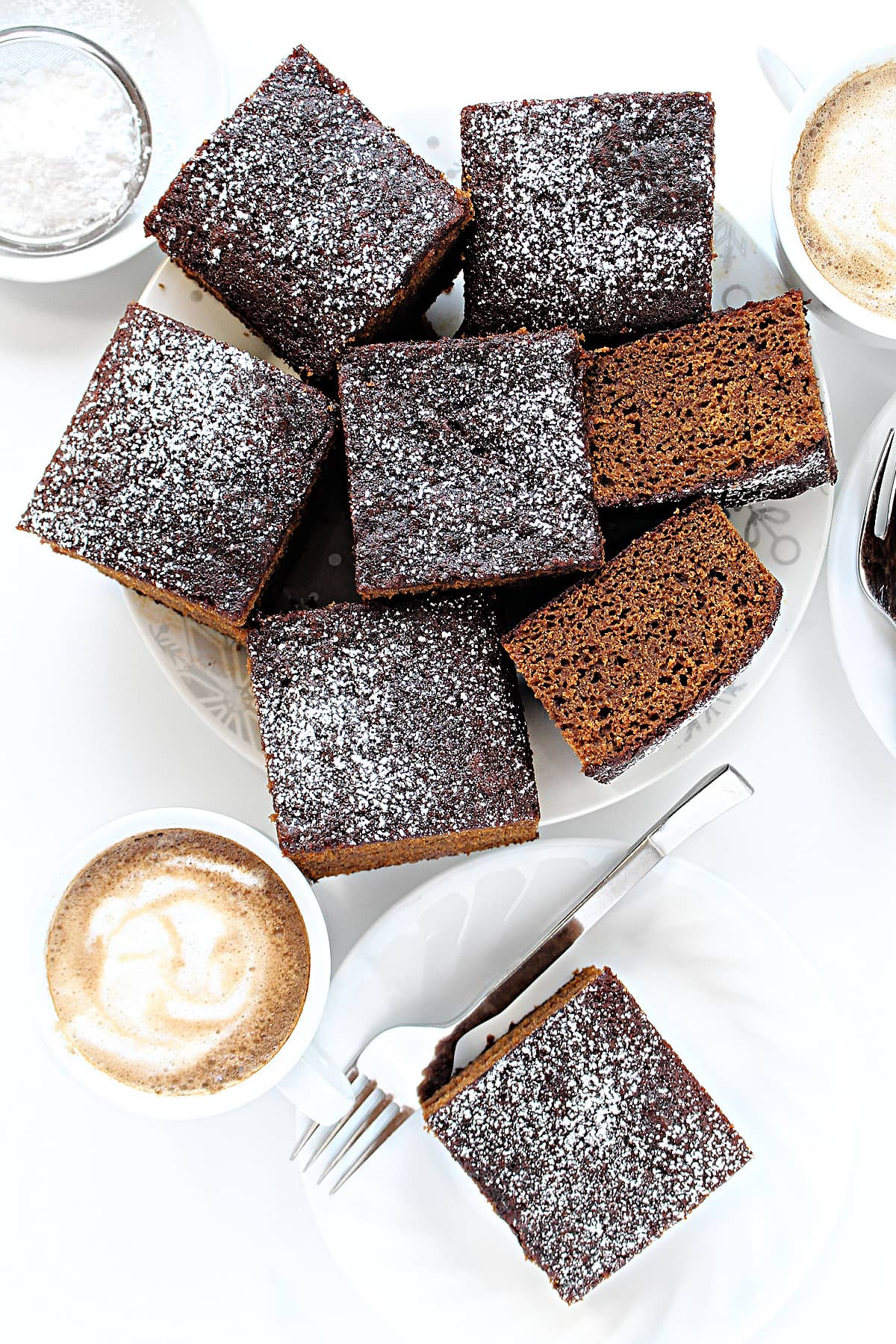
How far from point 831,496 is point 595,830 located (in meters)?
0.79

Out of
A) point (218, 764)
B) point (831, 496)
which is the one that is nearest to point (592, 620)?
point (831, 496)

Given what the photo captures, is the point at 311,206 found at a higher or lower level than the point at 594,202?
higher

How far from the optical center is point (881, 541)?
196 cm

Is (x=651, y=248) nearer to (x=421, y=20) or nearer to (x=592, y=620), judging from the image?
(x=592, y=620)

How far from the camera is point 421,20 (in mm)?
2129

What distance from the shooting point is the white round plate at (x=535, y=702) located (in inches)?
75.9

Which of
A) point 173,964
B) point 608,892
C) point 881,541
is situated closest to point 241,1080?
point 173,964

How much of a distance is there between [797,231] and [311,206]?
33.5 inches

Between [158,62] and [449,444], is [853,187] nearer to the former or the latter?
[449,444]

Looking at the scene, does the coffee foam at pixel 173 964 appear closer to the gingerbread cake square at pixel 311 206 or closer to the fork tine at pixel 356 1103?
the fork tine at pixel 356 1103

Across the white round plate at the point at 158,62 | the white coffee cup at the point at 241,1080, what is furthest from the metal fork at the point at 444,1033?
the white round plate at the point at 158,62

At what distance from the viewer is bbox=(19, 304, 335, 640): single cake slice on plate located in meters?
1.76

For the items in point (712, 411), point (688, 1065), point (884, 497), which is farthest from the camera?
point (688, 1065)

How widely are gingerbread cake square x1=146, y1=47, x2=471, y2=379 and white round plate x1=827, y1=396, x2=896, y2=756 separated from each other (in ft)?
2.90
